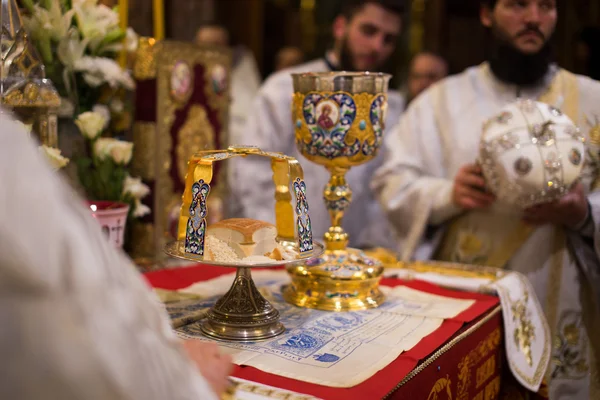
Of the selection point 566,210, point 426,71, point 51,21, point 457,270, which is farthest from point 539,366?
point 426,71

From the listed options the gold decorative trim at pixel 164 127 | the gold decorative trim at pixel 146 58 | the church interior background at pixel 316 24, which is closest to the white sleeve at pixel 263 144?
the church interior background at pixel 316 24

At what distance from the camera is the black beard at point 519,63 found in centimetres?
234

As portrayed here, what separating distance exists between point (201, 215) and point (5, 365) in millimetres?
706

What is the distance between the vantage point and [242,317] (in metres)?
1.37

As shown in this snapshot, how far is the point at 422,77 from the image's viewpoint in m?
4.21

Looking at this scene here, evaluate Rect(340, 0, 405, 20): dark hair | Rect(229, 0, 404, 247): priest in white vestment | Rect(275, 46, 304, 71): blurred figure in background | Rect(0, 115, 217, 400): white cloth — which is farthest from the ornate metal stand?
Rect(275, 46, 304, 71): blurred figure in background

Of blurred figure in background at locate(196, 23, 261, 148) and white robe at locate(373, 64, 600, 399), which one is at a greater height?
blurred figure in background at locate(196, 23, 261, 148)

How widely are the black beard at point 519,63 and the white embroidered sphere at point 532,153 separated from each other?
1.49ft

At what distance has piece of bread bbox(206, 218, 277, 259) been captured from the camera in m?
1.30

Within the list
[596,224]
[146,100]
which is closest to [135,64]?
[146,100]

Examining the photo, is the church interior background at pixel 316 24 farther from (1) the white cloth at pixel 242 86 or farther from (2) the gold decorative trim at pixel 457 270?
(2) the gold decorative trim at pixel 457 270

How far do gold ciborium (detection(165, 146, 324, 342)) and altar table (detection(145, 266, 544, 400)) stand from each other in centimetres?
17

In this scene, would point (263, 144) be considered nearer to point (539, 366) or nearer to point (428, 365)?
point (539, 366)

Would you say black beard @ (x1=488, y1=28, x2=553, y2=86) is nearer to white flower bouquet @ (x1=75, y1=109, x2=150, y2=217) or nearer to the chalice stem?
the chalice stem
